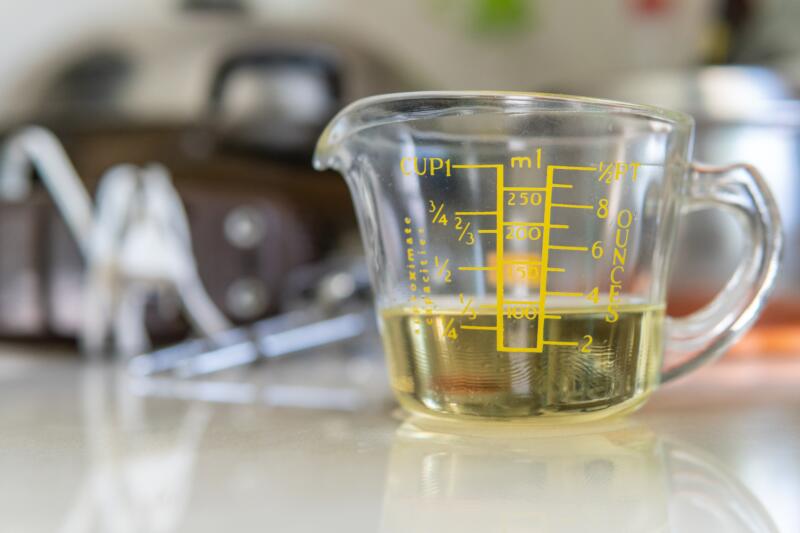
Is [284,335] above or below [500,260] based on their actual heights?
below

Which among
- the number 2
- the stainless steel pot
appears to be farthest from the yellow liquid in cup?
the stainless steel pot

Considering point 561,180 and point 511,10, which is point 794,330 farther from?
point 511,10

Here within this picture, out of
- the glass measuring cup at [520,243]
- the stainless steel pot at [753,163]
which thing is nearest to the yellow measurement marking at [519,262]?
the glass measuring cup at [520,243]

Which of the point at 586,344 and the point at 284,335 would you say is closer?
the point at 586,344

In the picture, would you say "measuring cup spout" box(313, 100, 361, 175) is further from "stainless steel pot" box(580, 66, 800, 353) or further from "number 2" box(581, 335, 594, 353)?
"stainless steel pot" box(580, 66, 800, 353)

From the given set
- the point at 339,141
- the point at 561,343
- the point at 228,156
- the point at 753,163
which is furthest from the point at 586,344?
the point at 228,156

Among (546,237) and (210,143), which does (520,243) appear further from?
(210,143)
